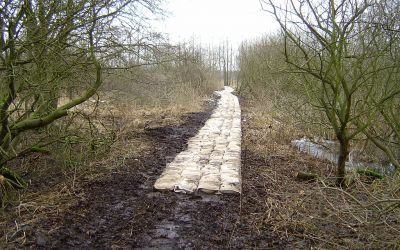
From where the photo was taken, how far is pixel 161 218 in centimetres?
409

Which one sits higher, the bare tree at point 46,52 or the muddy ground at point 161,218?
the bare tree at point 46,52

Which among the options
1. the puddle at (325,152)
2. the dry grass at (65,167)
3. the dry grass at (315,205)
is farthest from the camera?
the puddle at (325,152)

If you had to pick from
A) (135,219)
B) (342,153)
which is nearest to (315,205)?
(342,153)

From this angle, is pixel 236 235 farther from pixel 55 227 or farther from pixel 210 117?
pixel 210 117

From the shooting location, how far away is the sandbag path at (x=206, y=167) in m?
5.00

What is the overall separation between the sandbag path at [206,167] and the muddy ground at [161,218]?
0.16 meters

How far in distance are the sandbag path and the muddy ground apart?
0.52 ft

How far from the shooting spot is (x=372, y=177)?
6383 millimetres

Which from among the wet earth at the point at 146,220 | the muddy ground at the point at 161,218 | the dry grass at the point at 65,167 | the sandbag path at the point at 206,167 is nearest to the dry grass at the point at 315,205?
the muddy ground at the point at 161,218

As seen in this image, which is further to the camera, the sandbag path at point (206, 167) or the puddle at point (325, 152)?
the puddle at point (325, 152)

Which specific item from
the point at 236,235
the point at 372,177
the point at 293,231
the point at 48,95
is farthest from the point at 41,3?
the point at 372,177

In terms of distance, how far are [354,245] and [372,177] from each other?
354cm

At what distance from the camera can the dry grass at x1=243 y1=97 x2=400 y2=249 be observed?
10.6 feet

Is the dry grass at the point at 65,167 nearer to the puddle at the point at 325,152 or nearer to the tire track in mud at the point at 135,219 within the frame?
the tire track in mud at the point at 135,219
